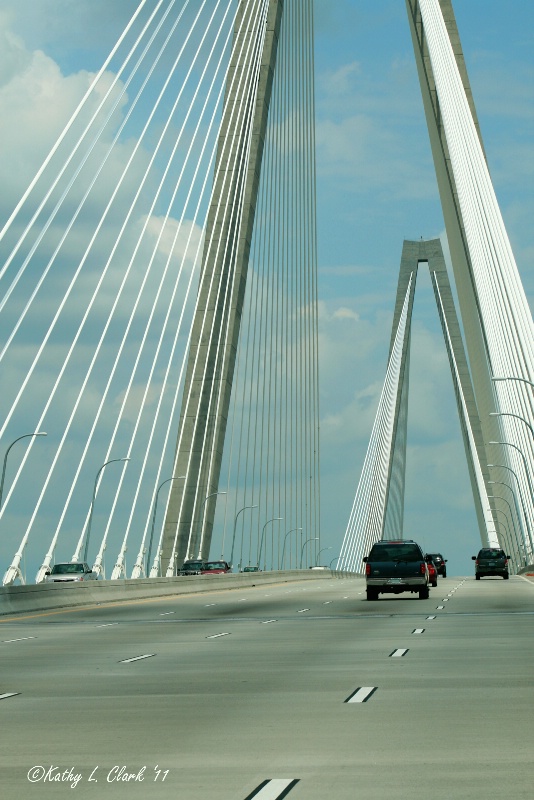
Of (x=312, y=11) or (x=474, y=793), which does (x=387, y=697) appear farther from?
(x=312, y=11)

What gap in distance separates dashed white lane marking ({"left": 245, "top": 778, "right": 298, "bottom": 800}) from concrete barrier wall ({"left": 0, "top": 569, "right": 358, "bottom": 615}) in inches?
1014

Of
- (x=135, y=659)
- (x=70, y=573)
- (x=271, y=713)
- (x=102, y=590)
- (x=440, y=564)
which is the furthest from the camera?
(x=440, y=564)

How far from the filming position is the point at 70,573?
55.7 m

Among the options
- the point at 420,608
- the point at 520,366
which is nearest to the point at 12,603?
the point at 420,608

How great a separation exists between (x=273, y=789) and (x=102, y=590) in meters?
34.5

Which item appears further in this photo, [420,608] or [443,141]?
[443,141]

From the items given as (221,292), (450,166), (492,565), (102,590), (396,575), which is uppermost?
(450,166)

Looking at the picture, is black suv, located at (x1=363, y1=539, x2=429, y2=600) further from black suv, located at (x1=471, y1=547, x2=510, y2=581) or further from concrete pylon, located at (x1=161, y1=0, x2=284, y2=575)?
black suv, located at (x1=471, y1=547, x2=510, y2=581)

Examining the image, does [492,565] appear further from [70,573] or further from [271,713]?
[271,713]

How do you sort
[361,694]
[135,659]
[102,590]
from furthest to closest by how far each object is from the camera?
[102,590] → [135,659] → [361,694]

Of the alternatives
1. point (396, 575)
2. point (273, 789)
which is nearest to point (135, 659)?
point (273, 789)

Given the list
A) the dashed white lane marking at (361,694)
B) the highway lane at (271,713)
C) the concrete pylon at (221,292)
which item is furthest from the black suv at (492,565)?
the dashed white lane marking at (361,694)

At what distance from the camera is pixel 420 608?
33.7 metres

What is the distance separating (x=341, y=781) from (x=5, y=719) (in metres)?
4.47
